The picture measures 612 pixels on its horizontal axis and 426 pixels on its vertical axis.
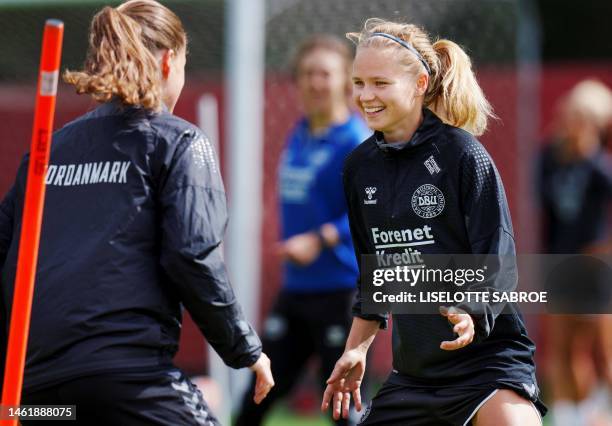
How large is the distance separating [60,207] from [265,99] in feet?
20.0

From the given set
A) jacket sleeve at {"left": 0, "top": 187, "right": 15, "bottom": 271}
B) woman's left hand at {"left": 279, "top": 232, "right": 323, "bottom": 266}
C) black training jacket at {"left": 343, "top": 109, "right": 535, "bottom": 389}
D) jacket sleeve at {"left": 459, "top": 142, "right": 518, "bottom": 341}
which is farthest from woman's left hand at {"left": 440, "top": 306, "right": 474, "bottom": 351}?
woman's left hand at {"left": 279, "top": 232, "right": 323, "bottom": 266}

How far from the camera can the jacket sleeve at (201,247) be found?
124 inches

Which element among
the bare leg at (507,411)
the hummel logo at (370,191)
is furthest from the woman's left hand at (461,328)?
the hummel logo at (370,191)

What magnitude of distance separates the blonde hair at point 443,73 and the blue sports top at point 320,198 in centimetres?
193

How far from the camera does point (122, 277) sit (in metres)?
3.13

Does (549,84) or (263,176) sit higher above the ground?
(549,84)

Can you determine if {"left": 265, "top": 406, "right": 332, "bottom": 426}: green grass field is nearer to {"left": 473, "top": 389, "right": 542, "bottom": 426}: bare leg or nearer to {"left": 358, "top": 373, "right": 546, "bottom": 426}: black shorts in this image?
{"left": 358, "top": 373, "right": 546, "bottom": 426}: black shorts

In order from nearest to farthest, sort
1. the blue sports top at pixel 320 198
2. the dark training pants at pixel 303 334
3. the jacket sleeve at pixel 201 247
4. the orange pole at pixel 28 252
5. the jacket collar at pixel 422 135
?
the orange pole at pixel 28 252, the jacket sleeve at pixel 201 247, the jacket collar at pixel 422 135, the dark training pants at pixel 303 334, the blue sports top at pixel 320 198

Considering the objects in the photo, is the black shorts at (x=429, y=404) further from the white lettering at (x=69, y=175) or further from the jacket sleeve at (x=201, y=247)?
the white lettering at (x=69, y=175)

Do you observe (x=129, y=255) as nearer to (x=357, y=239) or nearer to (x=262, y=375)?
(x=262, y=375)

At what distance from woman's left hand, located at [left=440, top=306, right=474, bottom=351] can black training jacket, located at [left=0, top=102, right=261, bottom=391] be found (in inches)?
24.8

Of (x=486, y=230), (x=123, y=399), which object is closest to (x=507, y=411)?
(x=486, y=230)

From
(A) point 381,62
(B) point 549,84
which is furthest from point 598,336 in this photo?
(A) point 381,62

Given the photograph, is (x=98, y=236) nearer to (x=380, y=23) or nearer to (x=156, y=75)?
(x=156, y=75)
